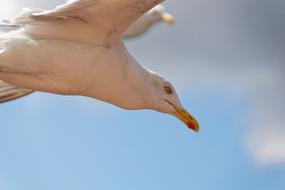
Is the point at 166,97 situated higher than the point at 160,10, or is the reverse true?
the point at 166,97

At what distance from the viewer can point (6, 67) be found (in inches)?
346

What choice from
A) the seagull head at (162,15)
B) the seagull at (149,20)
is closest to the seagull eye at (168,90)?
the seagull at (149,20)

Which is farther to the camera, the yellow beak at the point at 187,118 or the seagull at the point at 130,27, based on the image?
the yellow beak at the point at 187,118

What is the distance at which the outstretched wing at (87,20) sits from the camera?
843 cm

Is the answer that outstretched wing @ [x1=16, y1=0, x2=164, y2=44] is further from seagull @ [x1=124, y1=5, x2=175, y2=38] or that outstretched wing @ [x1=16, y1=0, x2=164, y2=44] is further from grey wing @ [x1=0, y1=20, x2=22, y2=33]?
seagull @ [x1=124, y1=5, x2=175, y2=38]

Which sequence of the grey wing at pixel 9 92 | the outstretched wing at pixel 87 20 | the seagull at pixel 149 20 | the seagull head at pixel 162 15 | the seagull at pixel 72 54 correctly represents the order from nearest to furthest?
the outstretched wing at pixel 87 20 → the seagull at pixel 72 54 → the grey wing at pixel 9 92 → the seagull at pixel 149 20 → the seagull head at pixel 162 15

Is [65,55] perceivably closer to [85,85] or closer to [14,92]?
[85,85]

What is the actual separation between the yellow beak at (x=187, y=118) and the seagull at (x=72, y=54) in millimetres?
834

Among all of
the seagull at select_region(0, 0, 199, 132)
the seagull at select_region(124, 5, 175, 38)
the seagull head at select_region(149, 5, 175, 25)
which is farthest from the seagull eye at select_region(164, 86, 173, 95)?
the seagull head at select_region(149, 5, 175, 25)

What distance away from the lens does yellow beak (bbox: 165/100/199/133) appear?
9.73 metres

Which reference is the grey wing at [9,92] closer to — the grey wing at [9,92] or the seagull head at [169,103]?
the grey wing at [9,92]

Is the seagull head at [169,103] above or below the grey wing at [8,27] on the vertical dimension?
below

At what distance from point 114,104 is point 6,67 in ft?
4.32

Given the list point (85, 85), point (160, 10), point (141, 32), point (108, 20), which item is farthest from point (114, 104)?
point (160, 10)
